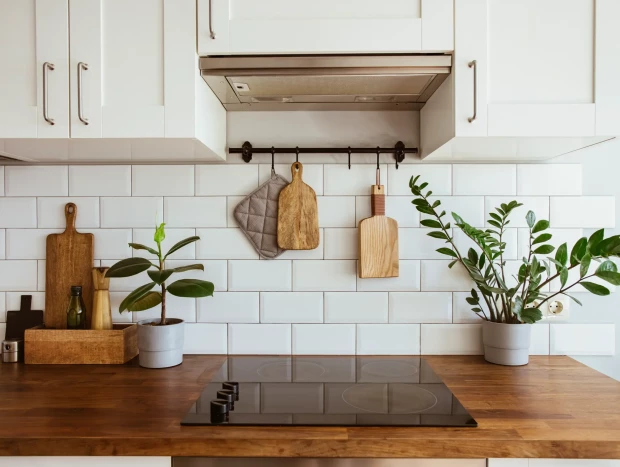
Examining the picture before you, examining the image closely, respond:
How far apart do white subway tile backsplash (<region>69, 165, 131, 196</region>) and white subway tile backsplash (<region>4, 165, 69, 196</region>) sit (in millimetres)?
27

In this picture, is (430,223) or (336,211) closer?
(430,223)

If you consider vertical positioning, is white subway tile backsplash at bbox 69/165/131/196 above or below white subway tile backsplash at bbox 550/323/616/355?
above

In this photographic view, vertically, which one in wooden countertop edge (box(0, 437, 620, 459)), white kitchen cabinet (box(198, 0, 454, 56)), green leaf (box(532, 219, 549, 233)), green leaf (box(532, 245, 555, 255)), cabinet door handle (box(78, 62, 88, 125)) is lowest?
wooden countertop edge (box(0, 437, 620, 459))

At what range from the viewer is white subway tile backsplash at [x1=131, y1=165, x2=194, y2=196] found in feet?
4.99

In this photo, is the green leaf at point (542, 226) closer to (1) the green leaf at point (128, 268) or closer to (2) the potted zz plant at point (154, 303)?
(2) the potted zz plant at point (154, 303)

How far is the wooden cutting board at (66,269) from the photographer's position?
1514mm

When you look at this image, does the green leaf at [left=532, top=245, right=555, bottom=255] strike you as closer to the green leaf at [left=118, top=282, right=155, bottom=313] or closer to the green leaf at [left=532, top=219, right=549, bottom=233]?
the green leaf at [left=532, top=219, right=549, bottom=233]

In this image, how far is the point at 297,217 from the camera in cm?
149

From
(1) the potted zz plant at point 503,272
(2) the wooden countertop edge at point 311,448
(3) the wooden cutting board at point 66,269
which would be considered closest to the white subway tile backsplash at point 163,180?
(3) the wooden cutting board at point 66,269

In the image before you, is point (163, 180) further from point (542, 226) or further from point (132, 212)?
point (542, 226)

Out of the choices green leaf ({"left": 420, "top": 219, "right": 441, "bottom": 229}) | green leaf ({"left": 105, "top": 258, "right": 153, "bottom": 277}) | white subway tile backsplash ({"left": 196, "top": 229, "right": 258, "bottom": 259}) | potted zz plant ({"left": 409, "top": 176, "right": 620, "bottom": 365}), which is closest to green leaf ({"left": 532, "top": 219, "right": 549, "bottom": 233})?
potted zz plant ({"left": 409, "top": 176, "right": 620, "bottom": 365})

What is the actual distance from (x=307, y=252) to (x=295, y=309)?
190 millimetres

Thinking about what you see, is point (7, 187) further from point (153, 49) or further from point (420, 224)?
point (420, 224)

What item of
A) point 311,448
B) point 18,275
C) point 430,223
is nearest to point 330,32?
point 430,223
